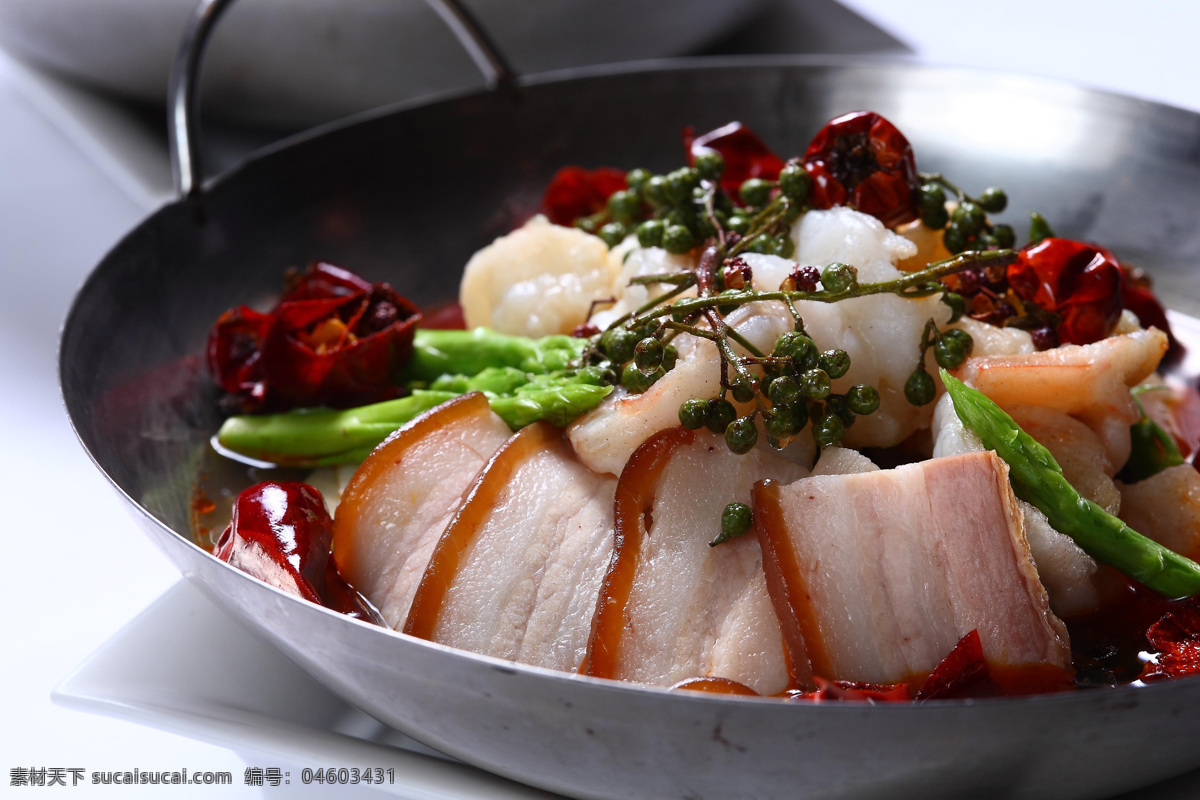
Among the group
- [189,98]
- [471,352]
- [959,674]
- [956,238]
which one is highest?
[189,98]

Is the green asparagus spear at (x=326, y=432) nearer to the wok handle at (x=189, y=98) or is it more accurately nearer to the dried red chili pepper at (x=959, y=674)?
the wok handle at (x=189, y=98)

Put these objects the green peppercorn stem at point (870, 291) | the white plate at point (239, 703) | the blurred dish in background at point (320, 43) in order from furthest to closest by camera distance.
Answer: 1. the blurred dish in background at point (320, 43)
2. the green peppercorn stem at point (870, 291)
3. the white plate at point (239, 703)

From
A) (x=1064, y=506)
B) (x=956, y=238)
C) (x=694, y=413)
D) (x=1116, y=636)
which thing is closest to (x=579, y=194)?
(x=956, y=238)

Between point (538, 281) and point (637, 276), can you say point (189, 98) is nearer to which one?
point (538, 281)

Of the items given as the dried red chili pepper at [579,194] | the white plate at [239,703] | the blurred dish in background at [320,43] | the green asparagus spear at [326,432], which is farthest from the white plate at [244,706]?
the blurred dish in background at [320,43]

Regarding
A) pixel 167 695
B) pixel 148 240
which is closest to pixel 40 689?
pixel 167 695

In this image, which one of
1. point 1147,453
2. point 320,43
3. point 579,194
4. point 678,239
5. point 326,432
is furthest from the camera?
point 320,43

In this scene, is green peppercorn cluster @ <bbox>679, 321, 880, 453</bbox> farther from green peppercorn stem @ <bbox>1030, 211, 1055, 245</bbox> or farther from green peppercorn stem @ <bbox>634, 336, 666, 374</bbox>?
green peppercorn stem @ <bbox>1030, 211, 1055, 245</bbox>

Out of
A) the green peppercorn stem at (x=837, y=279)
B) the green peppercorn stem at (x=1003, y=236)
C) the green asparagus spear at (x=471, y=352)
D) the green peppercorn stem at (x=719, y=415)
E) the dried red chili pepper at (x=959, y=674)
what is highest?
the green peppercorn stem at (x=837, y=279)
